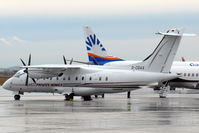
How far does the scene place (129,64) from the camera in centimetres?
5216

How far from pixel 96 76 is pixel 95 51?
2455 centimetres

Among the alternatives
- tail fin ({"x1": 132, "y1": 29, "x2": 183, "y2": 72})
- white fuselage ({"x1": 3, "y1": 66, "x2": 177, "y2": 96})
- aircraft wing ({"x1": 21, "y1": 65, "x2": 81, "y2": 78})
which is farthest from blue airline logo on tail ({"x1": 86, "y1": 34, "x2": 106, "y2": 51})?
tail fin ({"x1": 132, "y1": 29, "x2": 183, "y2": 72})

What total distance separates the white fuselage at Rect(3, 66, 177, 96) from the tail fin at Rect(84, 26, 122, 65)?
2219 centimetres

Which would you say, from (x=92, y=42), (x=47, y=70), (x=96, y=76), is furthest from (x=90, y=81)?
(x=92, y=42)

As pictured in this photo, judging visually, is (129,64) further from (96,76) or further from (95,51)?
(95,51)

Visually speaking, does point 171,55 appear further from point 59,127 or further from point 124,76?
point 59,127

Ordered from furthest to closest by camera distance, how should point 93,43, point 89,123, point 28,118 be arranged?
point 93,43, point 28,118, point 89,123

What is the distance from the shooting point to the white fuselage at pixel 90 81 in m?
46.8

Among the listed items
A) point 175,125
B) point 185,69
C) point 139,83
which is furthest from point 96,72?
point 175,125

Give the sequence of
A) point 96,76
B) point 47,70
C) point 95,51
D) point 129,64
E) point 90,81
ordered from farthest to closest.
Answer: point 95,51 < point 129,64 < point 47,70 < point 90,81 < point 96,76

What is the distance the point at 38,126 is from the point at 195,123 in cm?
737

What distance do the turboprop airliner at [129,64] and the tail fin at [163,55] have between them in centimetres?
69

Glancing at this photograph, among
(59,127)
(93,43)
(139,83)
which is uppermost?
(93,43)

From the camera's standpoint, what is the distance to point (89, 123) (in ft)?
82.6
